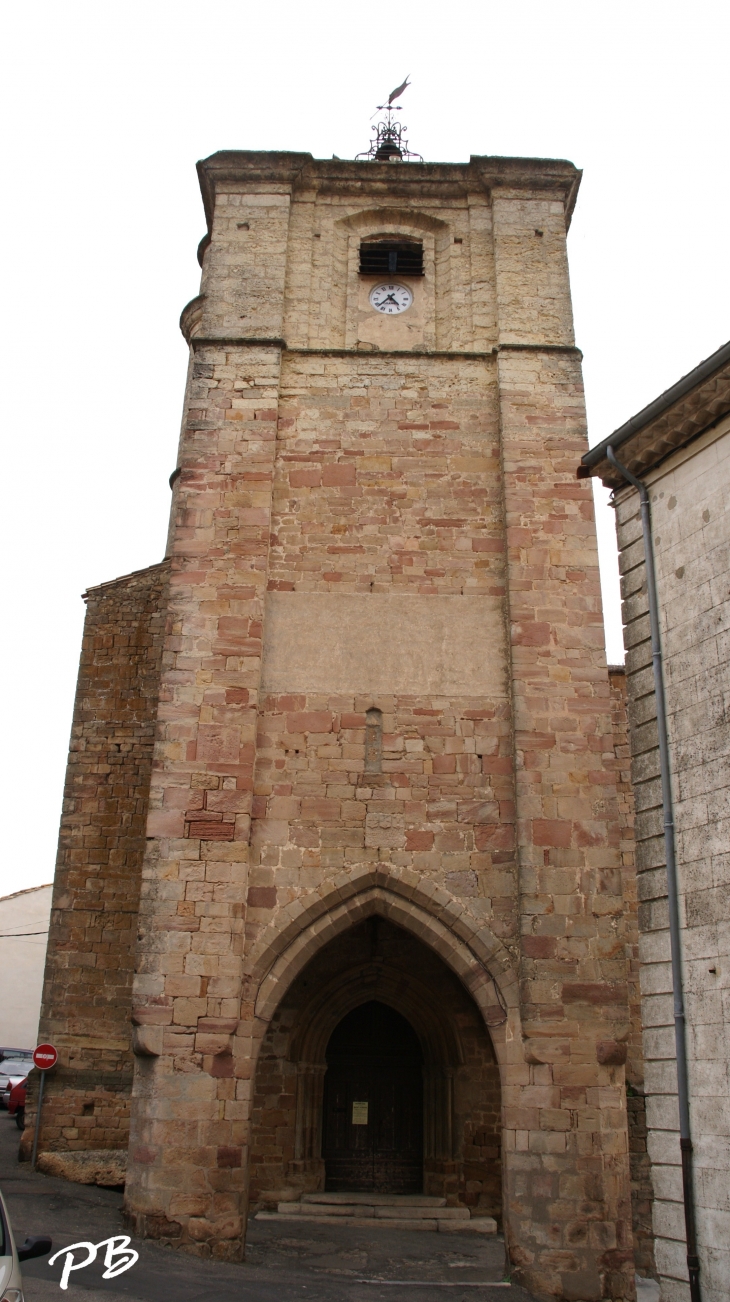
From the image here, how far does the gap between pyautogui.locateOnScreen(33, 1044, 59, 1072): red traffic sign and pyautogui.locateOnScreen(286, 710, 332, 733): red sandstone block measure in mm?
4088

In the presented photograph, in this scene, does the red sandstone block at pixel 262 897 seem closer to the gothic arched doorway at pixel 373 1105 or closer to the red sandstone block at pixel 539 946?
the red sandstone block at pixel 539 946

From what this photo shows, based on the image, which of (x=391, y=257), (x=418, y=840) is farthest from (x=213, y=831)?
(x=391, y=257)

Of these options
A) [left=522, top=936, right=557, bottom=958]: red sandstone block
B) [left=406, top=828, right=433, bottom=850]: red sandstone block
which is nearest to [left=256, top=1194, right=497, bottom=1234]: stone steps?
[left=522, top=936, right=557, bottom=958]: red sandstone block

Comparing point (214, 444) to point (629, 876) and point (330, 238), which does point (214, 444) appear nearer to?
point (330, 238)

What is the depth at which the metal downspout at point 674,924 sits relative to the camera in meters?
5.24

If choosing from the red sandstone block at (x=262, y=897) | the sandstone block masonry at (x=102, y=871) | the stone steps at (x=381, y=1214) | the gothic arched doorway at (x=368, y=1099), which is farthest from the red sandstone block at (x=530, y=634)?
the stone steps at (x=381, y=1214)

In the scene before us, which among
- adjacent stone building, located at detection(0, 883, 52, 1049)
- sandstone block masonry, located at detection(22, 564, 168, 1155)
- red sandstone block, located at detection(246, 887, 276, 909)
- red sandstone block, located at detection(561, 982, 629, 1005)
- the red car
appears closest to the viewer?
red sandstone block, located at detection(561, 982, 629, 1005)

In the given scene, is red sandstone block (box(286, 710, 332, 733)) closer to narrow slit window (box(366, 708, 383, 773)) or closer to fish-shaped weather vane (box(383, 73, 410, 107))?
narrow slit window (box(366, 708, 383, 773))

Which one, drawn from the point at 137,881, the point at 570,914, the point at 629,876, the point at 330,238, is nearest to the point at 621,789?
the point at 629,876

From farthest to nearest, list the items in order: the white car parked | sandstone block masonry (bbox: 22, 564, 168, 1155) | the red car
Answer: the red car < sandstone block masonry (bbox: 22, 564, 168, 1155) < the white car parked

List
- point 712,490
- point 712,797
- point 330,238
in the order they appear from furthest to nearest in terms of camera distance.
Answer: point 330,238, point 712,490, point 712,797

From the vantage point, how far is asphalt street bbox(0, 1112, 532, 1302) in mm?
6441

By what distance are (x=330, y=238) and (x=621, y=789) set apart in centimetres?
708

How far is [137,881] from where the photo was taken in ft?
34.6
